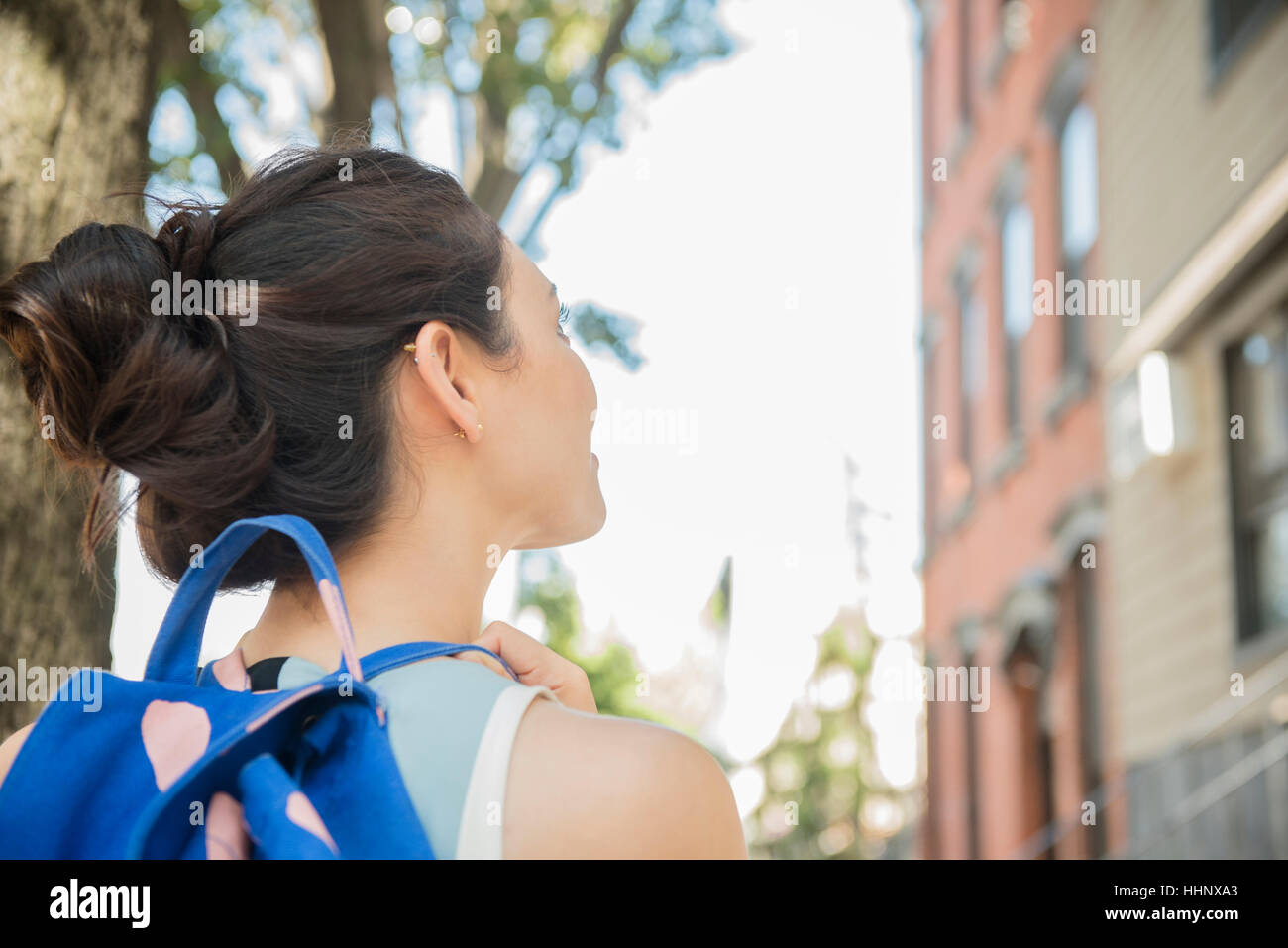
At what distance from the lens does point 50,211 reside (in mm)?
2719

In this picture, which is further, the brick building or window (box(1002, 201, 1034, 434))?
window (box(1002, 201, 1034, 434))

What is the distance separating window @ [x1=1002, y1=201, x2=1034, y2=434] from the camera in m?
13.5

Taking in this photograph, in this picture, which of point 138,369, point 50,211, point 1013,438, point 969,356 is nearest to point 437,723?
point 138,369

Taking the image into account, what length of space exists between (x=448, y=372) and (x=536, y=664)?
417 mm

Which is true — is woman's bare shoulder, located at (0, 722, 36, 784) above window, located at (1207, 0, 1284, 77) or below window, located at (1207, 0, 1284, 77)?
below

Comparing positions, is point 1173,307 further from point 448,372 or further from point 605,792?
point 605,792

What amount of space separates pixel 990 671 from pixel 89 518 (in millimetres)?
13940

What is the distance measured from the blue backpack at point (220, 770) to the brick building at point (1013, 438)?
9711 mm

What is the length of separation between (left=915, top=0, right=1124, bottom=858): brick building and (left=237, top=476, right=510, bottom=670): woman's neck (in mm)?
9406

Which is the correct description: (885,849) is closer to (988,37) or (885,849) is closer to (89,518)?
Result: (988,37)

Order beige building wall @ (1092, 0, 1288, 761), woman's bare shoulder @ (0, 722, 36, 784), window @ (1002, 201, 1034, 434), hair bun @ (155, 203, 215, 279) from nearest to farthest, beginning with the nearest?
woman's bare shoulder @ (0, 722, 36, 784)
hair bun @ (155, 203, 215, 279)
beige building wall @ (1092, 0, 1288, 761)
window @ (1002, 201, 1034, 434)

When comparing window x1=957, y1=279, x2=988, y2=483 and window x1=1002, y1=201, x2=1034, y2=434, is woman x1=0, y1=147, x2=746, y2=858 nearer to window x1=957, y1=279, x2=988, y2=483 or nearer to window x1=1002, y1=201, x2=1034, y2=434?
window x1=1002, y1=201, x2=1034, y2=434

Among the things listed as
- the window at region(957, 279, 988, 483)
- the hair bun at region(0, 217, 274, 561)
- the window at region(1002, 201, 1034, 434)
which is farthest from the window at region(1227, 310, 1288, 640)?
the hair bun at region(0, 217, 274, 561)

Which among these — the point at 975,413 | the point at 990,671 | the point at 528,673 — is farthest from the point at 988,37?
the point at 528,673
